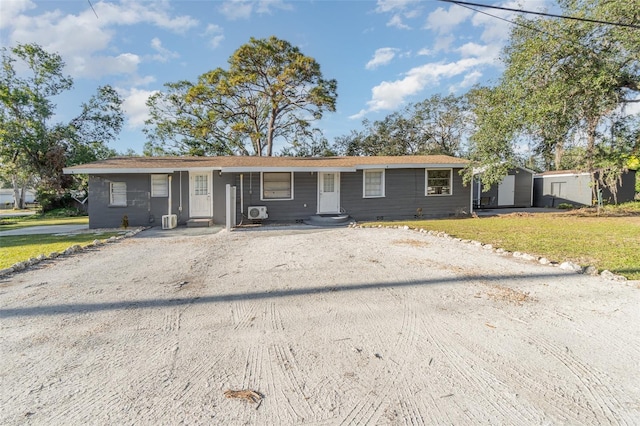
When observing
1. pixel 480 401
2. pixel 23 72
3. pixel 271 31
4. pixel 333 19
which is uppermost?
pixel 271 31

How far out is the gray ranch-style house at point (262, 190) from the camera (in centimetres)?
1113

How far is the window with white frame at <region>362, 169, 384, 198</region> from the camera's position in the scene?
1263cm

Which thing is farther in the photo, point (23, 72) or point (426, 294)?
point (23, 72)

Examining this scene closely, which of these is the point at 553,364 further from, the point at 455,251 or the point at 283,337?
the point at 455,251

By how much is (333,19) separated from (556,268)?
9577 mm

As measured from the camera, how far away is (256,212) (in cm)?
1125

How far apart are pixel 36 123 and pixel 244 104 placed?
13154 millimetres

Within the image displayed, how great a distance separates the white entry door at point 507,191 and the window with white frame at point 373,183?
11.8 meters

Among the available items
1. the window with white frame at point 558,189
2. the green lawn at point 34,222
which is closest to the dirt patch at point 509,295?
the green lawn at point 34,222

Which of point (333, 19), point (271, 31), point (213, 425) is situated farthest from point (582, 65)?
point (271, 31)

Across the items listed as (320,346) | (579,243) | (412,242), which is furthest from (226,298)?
(579,243)

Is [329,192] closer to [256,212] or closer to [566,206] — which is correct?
[256,212]

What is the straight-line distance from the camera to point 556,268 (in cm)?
479

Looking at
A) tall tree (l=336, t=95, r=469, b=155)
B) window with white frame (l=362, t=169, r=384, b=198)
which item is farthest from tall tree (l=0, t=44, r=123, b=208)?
tall tree (l=336, t=95, r=469, b=155)
